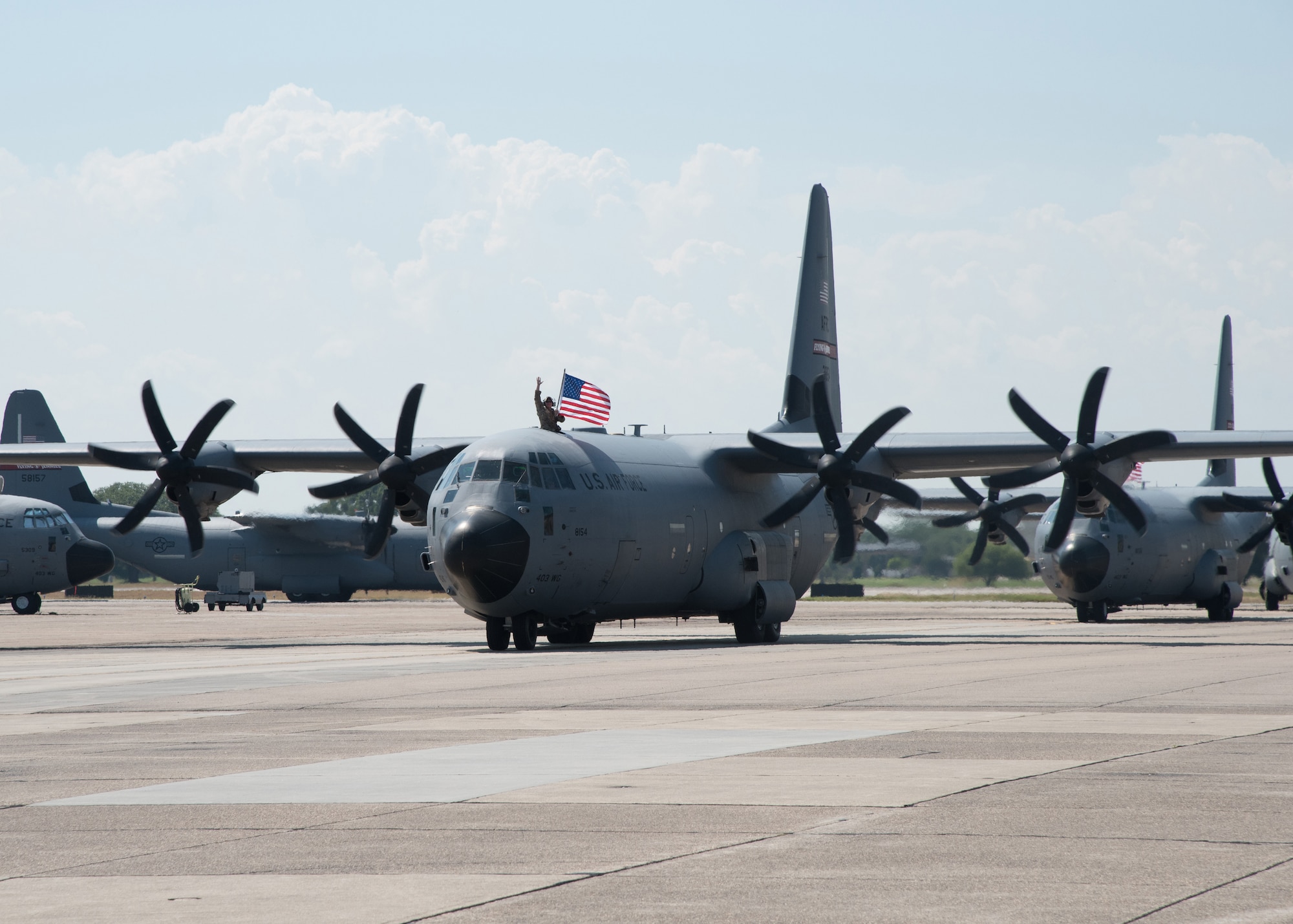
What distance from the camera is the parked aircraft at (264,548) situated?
69.8 metres

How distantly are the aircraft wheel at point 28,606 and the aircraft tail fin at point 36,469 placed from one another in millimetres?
9763

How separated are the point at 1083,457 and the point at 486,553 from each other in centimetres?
1346

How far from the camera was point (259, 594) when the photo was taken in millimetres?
65625

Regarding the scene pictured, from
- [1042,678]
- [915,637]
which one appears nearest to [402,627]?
[915,637]

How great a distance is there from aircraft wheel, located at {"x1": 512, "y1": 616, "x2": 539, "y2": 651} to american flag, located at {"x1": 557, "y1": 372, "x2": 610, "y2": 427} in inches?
533

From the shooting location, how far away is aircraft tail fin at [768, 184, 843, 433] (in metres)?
40.7

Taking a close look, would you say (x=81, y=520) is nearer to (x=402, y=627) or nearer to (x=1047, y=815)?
(x=402, y=627)

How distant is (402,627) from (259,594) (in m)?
21.9

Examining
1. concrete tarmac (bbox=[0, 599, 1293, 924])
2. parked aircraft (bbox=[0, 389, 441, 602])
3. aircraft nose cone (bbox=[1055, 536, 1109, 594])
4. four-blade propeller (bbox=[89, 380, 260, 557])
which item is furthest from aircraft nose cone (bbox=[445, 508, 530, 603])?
parked aircraft (bbox=[0, 389, 441, 602])

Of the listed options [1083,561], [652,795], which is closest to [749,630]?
[1083,561]

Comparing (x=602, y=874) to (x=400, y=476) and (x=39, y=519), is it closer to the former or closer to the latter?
(x=400, y=476)

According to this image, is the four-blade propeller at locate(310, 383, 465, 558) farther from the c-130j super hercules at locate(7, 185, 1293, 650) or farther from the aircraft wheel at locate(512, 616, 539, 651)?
the aircraft wheel at locate(512, 616, 539, 651)

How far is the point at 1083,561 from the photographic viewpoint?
153 feet

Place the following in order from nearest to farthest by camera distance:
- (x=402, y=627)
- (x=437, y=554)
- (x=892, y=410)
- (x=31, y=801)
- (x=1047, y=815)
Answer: (x=1047, y=815) → (x=31, y=801) → (x=437, y=554) → (x=892, y=410) → (x=402, y=627)
